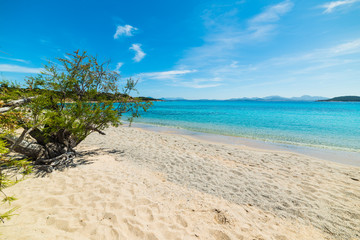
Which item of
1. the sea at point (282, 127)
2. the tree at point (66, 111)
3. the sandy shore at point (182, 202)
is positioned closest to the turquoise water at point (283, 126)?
the sea at point (282, 127)

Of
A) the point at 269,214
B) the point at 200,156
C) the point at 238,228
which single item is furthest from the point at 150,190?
the point at 200,156

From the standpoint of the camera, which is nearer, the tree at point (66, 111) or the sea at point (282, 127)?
the tree at point (66, 111)

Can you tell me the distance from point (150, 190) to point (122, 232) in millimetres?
1793

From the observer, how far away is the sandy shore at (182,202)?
3.71m

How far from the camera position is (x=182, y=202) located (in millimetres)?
4891

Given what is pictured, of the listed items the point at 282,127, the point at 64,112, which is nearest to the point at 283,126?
the point at 282,127

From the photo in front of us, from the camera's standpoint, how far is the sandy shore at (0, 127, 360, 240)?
3.71 metres

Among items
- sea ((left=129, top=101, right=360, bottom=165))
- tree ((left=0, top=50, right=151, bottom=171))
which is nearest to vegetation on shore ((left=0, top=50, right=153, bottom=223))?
tree ((left=0, top=50, right=151, bottom=171))

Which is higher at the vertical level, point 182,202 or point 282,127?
point 182,202

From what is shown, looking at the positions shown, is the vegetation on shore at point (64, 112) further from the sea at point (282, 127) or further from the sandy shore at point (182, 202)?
the sea at point (282, 127)

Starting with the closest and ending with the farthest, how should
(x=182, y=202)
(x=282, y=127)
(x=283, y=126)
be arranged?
(x=182, y=202)
(x=282, y=127)
(x=283, y=126)

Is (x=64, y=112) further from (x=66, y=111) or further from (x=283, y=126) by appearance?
(x=283, y=126)

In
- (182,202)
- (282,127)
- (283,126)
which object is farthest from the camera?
(283,126)

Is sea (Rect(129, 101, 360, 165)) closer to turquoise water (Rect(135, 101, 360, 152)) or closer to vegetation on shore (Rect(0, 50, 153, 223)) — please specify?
turquoise water (Rect(135, 101, 360, 152))
